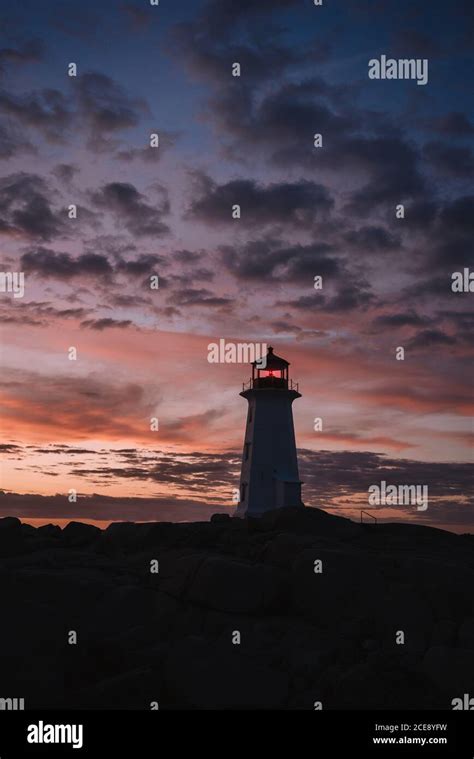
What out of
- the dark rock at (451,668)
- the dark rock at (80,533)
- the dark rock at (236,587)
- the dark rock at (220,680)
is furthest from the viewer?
the dark rock at (80,533)

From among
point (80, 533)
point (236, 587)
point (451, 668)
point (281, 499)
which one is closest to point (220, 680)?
point (236, 587)

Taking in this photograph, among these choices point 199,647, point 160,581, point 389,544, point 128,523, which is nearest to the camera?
point 199,647

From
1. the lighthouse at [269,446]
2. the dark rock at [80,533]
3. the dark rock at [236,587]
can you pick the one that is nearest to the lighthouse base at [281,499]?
the lighthouse at [269,446]

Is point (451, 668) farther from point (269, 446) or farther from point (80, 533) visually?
point (269, 446)

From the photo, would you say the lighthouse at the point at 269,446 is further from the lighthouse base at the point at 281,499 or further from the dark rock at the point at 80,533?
the dark rock at the point at 80,533

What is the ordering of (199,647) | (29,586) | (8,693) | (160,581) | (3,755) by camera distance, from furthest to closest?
(160,581)
(29,586)
(199,647)
(8,693)
(3,755)

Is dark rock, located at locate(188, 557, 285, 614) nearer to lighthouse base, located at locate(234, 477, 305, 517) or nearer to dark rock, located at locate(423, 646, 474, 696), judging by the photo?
dark rock, located at locate(423, 646, 474, 696)

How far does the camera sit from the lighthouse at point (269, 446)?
43438 millimetres

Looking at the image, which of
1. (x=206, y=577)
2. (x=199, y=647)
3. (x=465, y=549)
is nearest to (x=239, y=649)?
(x=199, y=647)

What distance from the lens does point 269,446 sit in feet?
144

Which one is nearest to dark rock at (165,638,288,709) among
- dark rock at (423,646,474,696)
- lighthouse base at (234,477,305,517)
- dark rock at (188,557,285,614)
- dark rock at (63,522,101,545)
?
dark rock at (188,557,285,614)

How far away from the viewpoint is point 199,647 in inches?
861

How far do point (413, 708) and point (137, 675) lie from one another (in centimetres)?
708

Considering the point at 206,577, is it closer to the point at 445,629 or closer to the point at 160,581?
the point at 160,581
